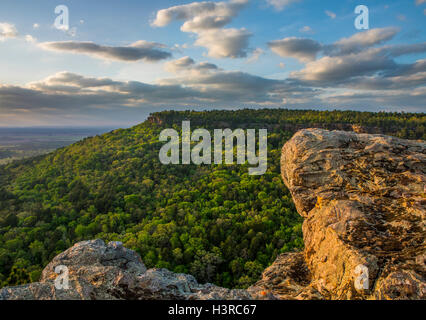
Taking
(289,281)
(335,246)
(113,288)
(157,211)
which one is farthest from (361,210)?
(157,211)

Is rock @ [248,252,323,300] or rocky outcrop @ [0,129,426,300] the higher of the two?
rocky outcrop @ [0,129,426,300]

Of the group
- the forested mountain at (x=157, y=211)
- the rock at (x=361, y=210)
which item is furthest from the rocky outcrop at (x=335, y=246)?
the forested mountain at (x=157, y=211)

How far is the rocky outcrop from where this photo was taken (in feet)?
23.5

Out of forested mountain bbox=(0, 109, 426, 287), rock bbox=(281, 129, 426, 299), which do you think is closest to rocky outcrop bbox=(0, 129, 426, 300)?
rock bbox=(281, 129, 426, 299)

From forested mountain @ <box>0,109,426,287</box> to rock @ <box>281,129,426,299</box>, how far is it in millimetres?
21455

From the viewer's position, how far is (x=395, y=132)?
305 feet

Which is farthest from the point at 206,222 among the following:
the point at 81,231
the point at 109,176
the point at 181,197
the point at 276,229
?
the point at 109,176

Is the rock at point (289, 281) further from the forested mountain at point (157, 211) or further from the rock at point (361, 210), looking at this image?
the forested mountain at point (157, 211)

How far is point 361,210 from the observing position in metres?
8.66

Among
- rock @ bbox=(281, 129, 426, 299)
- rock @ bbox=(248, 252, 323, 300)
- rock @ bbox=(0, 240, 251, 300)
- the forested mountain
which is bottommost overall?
the forested mountain

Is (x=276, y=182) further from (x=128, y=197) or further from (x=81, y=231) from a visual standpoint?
(x=81, y=231)

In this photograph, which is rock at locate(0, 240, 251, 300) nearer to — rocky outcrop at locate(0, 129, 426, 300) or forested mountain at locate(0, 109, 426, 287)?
rocky outcrop at locate(0, 129, 426, 300)

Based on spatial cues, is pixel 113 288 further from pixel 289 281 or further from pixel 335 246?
pixel 335 246
